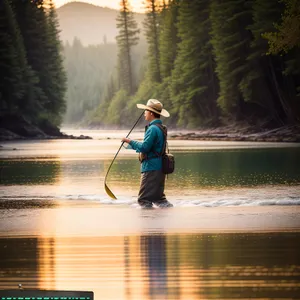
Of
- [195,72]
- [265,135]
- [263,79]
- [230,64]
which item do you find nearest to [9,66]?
[195,72]

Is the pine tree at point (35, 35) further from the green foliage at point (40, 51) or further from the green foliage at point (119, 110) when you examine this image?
the green foliage at point (119, 110)

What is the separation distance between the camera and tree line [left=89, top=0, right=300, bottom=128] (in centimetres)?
5256

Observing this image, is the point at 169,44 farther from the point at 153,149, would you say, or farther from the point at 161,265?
the point at 161,265

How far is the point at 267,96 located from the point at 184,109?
70.2 ft

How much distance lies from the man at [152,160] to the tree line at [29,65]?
53723 millimetres

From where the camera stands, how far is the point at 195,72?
7769 cm

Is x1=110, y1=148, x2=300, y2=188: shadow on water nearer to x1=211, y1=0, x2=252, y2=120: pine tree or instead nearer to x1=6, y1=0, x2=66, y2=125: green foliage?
x1=211, y1=0, x2=252, y2=120: pine tree

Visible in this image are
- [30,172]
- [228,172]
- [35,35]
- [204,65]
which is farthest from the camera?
[35,35]

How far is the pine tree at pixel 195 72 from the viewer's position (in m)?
75.5

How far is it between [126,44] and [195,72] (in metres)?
57.8

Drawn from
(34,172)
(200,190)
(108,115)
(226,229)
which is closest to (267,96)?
(34,172)

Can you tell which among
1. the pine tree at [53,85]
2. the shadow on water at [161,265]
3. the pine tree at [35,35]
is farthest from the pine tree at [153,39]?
the shadow on water at [161,265]

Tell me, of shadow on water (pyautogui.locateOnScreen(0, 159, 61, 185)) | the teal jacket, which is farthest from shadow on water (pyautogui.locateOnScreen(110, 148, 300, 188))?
the teal jacket

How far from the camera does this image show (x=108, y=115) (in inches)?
5054
